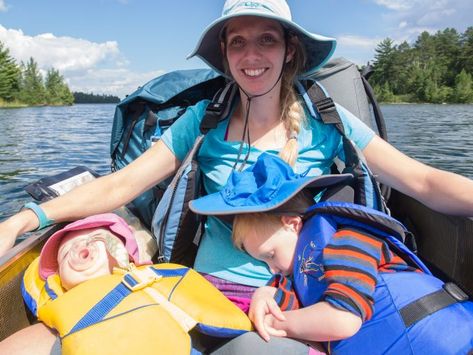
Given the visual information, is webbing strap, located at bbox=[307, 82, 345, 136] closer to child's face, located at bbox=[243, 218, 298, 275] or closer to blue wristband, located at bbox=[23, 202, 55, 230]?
child's face, located at bbox=[243, 218, 298, 275]

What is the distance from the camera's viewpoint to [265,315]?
1499 millimetres

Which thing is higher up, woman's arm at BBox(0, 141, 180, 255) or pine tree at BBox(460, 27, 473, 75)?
pine tree at BBox(460, 27, 473, 75)

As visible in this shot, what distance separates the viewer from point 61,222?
2061 millimetres

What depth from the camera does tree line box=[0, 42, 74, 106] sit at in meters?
56.9

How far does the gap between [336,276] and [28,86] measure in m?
77.1

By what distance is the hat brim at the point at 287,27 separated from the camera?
1.93 m

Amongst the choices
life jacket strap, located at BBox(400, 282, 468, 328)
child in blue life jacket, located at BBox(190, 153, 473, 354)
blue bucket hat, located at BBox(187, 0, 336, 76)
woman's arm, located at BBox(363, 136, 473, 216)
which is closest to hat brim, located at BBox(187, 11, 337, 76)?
blue bucket hat, located at BBox(187, 0, 336, 76)

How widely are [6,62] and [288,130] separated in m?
65.3

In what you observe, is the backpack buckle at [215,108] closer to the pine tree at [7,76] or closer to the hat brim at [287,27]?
the hat brim at [287,27]

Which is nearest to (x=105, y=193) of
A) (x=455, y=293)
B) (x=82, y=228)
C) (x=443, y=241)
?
(x=82, y=228)

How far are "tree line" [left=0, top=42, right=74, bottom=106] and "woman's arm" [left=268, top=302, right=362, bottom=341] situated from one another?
202ft

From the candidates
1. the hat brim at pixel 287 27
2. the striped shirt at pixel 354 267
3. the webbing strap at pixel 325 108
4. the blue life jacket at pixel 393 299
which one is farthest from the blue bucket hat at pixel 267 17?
the striped shirt at pixel 354 267

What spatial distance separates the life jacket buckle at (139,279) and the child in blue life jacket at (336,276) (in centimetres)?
31

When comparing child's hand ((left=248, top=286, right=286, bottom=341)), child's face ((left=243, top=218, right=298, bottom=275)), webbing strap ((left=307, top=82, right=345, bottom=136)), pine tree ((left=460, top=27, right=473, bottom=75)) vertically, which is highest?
pine tree ((left=460, top=27, right=473, bottom=75))
